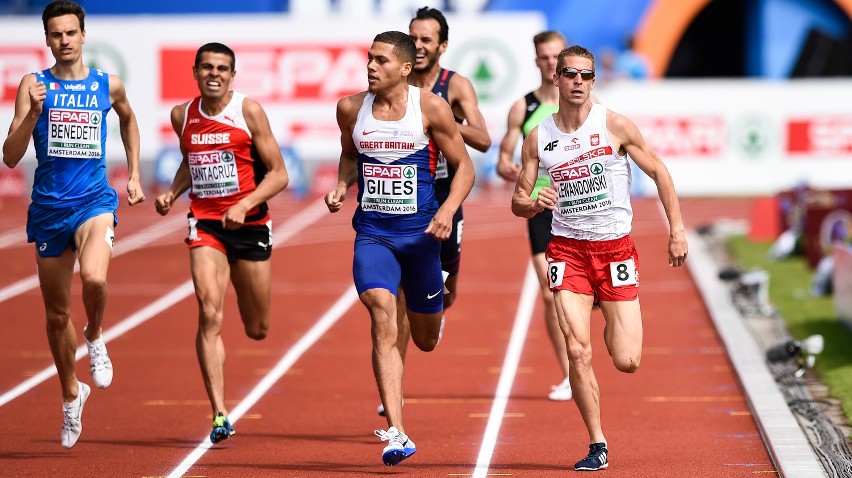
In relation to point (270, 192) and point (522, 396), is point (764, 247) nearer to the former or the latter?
point (522, 396)

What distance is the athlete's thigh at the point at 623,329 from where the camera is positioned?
25.8ft

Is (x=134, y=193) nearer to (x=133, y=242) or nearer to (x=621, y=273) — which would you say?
(x=621, y=273)

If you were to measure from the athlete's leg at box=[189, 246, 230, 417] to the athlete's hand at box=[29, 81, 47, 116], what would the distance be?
1207mm

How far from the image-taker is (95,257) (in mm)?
8586

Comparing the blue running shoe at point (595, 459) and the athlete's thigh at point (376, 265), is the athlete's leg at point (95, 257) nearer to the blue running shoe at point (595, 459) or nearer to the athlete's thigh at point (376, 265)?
the athlete's thigh at point (376, 265)

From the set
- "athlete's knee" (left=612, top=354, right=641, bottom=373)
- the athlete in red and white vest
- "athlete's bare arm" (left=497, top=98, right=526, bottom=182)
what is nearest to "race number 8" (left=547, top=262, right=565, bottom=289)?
the athlete in red and white vest

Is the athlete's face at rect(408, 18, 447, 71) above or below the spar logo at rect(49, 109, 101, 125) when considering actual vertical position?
above

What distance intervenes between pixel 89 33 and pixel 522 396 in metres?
15.5

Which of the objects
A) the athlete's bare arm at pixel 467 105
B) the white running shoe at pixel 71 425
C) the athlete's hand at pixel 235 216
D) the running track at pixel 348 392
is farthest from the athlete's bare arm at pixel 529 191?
the white running shoe at pixel 71 425

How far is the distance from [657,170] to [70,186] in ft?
10.7

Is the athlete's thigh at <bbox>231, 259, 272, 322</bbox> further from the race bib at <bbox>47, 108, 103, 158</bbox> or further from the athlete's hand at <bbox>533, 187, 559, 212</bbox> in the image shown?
the athlete's hand at <bbox>533, 187, 559, 212</bbox>

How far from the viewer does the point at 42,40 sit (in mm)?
24703

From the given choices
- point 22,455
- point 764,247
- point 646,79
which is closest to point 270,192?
point 22,455

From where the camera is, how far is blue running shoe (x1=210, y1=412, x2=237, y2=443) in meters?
8.55
